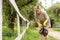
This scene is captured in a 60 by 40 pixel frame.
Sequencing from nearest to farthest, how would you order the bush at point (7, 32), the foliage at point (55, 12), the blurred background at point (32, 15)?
the bush at point (7, 32) < the blurred background at point (32, 15) < the foliage at point (55, 12)

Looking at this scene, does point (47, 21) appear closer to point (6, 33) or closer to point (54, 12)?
point (54, 12)

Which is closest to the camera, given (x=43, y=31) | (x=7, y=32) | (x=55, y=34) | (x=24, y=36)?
(x=7, y=32)

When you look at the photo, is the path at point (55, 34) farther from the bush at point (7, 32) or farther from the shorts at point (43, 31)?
the bush at point (7, 32)

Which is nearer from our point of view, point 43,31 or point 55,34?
point 43,31

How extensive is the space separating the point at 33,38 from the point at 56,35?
0.43 m

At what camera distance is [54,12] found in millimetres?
3150

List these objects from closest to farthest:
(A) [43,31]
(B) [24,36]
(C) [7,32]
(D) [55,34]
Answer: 1. (C) [7,32]
2. (A) [43,31]
3. (B) [24,36]
4. (D) [55,34]

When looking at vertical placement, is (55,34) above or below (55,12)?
below

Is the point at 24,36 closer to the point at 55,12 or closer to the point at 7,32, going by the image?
the point at 7,32

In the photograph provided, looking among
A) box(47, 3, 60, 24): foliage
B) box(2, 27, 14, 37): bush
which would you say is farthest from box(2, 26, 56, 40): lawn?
box(47, 3, 60, 24): foliage

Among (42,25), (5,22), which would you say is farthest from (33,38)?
(5,22)

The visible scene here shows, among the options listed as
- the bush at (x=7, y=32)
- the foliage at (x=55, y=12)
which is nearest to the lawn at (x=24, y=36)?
the bush at (x=7, y=32)

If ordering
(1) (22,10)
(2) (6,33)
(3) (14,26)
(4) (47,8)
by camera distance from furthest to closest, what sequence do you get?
1. (1) (22,10)
2. (4) (47,8)
3. (3) (14,26)
4. (2) (6,33)

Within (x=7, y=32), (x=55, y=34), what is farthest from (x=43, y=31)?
(x=7, y=32)
